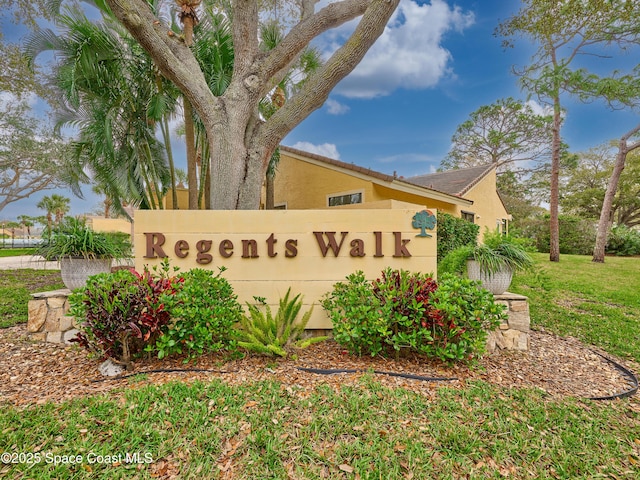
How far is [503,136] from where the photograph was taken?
2152 cm

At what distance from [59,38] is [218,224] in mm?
5903

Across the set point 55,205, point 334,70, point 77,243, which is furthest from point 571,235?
point 55,205

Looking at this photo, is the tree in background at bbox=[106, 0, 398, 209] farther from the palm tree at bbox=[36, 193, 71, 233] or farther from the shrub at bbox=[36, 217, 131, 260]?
the palm tree at bbox=[36, 193, 71, 233]

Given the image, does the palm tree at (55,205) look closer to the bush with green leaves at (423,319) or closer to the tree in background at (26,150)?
the tree in background at (26,150)

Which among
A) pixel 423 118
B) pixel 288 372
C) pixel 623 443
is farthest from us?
pixel 423 118

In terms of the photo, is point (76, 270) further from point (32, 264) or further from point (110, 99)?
point (32, 264)

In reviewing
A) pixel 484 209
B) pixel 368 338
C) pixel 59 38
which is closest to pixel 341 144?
pixel 484 209

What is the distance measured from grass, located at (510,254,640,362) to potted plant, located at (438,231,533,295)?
42cm

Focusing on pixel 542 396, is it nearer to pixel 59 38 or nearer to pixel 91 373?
pixel 91 373

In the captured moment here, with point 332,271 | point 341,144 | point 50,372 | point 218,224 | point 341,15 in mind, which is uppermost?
point 341,144

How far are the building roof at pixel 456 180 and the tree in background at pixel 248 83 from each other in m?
7.52

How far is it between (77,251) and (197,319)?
2368 mm

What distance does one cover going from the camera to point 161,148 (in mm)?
9789

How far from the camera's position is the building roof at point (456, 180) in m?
12.0
